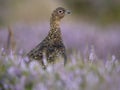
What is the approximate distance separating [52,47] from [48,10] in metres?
14.0

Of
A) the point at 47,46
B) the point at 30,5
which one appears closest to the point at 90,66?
the point at 47,46

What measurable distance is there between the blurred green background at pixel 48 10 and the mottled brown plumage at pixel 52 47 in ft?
39.0

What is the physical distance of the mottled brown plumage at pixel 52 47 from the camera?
6371mm

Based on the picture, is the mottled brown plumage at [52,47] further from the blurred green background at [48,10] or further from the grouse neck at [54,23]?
the blurred green background at [48,10]

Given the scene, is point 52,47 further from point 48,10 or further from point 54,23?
point 48,10

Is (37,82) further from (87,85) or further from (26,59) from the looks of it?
(26,59)

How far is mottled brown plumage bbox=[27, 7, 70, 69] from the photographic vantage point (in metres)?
6.37

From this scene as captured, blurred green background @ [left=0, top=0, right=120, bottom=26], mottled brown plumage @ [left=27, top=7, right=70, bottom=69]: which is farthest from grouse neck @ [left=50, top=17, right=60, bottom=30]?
blurred green background @ [left=0, top=0, right=120, bottom=26]

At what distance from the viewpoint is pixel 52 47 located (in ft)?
22.0

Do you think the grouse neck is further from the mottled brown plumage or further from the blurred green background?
the blurred green background

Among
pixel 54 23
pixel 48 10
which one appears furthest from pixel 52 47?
pixel 48 10

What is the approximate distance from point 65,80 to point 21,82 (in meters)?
0.35

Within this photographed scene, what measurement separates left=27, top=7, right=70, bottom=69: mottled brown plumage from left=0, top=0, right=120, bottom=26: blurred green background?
11.9 m

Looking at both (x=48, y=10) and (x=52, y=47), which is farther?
(x=48, y=10)
